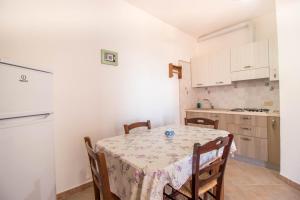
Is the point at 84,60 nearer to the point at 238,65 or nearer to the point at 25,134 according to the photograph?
the point at 25,134

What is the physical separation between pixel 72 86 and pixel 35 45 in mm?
556

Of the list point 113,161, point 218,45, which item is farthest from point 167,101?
point 113,161

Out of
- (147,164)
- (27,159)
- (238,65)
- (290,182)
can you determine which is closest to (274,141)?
(290,182)

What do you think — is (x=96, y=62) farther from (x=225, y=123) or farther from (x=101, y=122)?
(x=225, y=123)

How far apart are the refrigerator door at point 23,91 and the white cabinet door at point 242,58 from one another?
3083 millimetres

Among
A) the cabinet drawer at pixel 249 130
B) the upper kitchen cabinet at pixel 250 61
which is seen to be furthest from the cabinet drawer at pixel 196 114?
the upper kitchen cabinet at pixel 250 61

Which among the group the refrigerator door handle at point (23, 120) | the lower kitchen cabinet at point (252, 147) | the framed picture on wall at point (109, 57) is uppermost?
the framed picture on wall at point (109, 57)

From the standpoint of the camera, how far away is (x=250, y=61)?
289 cm

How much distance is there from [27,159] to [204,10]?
125 inches

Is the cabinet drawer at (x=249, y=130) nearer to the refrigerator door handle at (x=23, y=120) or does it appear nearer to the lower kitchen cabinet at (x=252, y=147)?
the lower kitchen cabinet at (x=252, y=147)

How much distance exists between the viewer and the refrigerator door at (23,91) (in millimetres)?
1002

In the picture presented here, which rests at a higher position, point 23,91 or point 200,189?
point 23,91

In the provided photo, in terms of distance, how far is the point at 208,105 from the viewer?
153 inches

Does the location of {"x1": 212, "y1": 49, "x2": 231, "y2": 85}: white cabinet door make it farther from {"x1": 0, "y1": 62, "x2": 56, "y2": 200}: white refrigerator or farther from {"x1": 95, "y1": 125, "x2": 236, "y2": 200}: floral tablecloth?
{"x1": 0, "y1": 62, "x2": 56, "y2": 200}: white refrigerator
